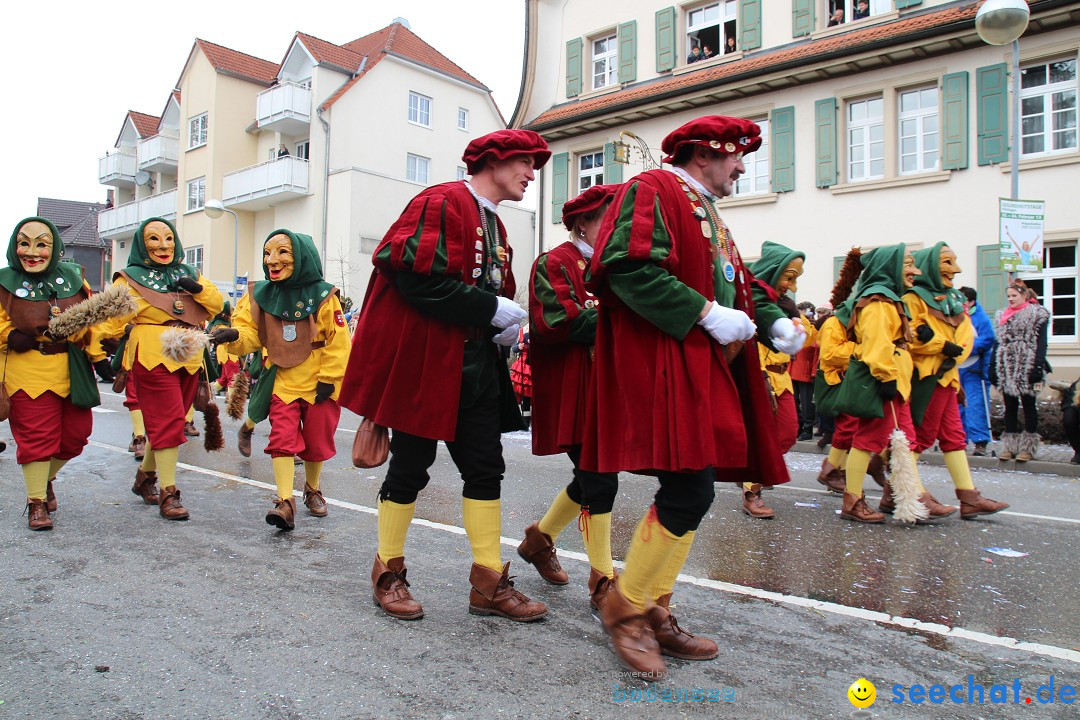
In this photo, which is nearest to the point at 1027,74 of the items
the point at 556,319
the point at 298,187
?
the point at 556,319

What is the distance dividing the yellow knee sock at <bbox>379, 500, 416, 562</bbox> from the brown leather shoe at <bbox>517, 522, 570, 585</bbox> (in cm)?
69

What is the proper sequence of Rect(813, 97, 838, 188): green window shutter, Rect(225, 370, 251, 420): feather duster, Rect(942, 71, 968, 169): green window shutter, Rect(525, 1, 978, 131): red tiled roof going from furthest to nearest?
Rect(813, 97, 838, 188): green window shutter < Rect(525, 1, 978, 131): red tiled roof < Rect(942, 71, 968, 169): green window shutter < Rect(225, 370, 251, 420): feather duster

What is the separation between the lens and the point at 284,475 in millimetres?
5344

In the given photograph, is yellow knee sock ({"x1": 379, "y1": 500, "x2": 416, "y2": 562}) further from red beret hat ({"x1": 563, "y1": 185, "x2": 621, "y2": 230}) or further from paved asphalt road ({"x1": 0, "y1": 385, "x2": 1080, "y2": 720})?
red beret hat ({"x1": 563, "y1": 185, "x2": 621, "y2": 230})

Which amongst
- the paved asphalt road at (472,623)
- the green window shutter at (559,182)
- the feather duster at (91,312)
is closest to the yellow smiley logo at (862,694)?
the paved asphalt road at (472,623)

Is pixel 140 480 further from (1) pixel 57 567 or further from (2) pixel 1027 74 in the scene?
(2) pixel 1027 74

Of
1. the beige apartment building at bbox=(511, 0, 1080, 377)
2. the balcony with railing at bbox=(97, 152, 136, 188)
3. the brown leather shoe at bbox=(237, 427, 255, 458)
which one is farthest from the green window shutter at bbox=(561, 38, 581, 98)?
the balcony with railing at bbox=(97, 152, 136, 188)

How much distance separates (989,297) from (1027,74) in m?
4.25

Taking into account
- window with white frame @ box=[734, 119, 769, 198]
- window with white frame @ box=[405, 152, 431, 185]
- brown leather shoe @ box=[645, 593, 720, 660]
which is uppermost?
window with white frame @ box=[405, 152, 431, 185]

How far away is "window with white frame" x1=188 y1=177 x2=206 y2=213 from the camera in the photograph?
3559 centimetres

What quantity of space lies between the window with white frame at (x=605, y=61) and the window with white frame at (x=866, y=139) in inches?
263

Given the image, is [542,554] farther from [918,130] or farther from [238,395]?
[918,130]

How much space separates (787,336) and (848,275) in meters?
3.93

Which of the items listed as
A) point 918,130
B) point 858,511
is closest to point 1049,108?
point 918,130
